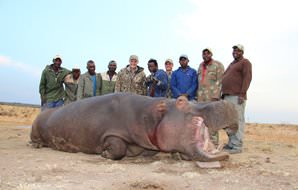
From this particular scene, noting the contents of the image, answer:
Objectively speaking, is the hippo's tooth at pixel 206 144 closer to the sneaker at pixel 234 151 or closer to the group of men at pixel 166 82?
the group of men at pixel 166 82

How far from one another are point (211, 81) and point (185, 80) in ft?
1.98

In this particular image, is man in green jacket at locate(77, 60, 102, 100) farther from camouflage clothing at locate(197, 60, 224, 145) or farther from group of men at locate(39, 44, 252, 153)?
camouflage clothing at locate(197, 60, 224, 145)

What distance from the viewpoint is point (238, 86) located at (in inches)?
345

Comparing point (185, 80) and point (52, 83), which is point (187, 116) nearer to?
point (185, 80)

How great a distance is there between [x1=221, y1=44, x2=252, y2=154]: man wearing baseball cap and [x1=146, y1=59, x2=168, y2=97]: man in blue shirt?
4.58 ft

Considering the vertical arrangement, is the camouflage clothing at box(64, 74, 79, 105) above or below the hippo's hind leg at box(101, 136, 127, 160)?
above

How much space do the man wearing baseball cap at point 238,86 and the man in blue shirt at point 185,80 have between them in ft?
2.24

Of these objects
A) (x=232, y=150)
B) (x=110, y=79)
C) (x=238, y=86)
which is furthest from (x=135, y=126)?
(x=110, y=79)

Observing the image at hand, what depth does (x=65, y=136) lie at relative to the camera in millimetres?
7543

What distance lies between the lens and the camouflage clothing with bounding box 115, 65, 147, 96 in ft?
31.8

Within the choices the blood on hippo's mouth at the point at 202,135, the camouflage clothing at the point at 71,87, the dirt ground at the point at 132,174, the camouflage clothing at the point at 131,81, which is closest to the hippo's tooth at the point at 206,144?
the blood on hippo's mouth at the point at 202,135

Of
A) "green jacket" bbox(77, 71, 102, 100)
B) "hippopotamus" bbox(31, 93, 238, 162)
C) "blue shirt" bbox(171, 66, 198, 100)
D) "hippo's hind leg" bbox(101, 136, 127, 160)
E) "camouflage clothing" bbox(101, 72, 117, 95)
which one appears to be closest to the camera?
"hippopotamus" bbox(31, 93, 238, 162)

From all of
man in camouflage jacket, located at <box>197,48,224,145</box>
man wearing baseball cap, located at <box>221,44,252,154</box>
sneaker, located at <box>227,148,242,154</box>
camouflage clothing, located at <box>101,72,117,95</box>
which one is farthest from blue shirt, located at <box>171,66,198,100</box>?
camouflage clothing, located at <box>101,72,117,95</box>

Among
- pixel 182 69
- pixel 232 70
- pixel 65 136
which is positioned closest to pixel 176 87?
pixel 182 69
